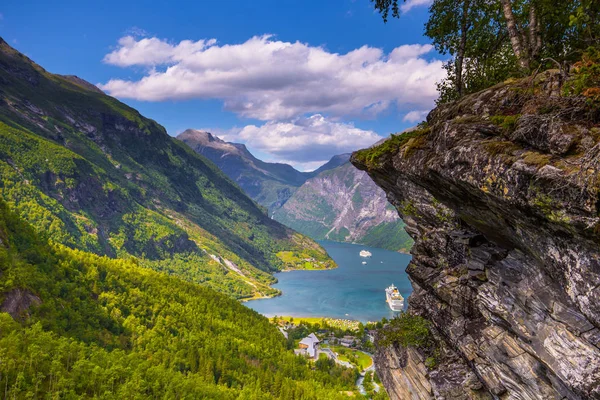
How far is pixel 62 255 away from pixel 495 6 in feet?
362

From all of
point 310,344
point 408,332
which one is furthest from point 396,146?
point 310,344

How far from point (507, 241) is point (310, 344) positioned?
11415 centimetres

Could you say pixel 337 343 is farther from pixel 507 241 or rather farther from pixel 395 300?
pixel 507 241

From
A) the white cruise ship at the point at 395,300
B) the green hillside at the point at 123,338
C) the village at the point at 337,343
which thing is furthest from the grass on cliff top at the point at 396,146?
the white cruise ship at the point at 395,300

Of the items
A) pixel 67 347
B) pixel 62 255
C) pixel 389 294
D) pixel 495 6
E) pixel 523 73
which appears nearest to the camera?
pixel 523 73

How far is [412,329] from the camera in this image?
19.8 metres

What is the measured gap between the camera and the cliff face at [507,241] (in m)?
9.66

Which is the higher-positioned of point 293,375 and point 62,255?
point 62,255

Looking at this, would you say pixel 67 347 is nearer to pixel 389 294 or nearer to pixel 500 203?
pixel 500 203

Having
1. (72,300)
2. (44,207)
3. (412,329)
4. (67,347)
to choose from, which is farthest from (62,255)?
(44,207)

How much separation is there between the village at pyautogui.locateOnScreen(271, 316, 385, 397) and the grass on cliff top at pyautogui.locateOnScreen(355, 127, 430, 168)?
3314 inches

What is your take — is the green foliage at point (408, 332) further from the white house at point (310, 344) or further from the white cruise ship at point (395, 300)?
the white cruise ship at point (395, 300)

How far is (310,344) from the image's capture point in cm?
11806

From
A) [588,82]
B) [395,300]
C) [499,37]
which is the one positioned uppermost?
[499,37]
